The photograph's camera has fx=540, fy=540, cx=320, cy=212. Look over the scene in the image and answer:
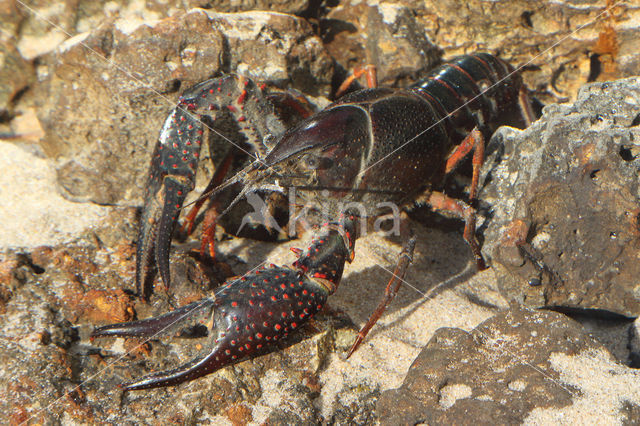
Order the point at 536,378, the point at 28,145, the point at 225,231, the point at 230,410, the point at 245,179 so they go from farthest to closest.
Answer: the point at 28,145 < the point at 225,231 < the point at 245,179 < the point at 230,410 < the point at 536,378

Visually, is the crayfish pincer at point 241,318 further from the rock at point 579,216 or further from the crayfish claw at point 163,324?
the rock at point 579,216

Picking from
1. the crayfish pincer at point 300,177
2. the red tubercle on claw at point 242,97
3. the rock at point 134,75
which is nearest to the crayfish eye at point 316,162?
the crayfish pincer at point 300,177

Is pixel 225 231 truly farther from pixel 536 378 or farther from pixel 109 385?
pixel 536 378

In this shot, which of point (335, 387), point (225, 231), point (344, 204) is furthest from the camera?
point (225, 231)

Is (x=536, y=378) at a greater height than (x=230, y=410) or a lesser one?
greater

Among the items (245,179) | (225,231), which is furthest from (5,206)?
(245,179)

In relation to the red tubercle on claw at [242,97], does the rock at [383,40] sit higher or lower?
higher

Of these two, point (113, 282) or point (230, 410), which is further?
point (113, 282)
